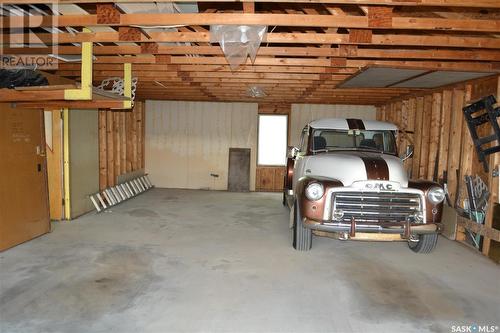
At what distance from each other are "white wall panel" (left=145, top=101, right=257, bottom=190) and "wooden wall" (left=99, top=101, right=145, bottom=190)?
1.29ft

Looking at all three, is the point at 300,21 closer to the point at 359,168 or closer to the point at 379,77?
the point at 359,168

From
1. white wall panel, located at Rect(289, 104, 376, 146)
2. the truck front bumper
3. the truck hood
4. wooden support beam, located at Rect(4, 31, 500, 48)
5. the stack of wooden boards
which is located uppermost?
wooden support beam, located at Rect(4, 31, 500, 48)

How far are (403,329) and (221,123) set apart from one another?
26.6ft

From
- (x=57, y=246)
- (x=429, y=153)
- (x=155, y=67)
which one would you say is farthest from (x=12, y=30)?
(x=429, y=153)

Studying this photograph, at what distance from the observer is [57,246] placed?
476cm

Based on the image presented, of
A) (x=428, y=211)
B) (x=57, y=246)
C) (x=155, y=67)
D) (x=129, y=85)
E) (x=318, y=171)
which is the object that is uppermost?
(x=155, y=67)

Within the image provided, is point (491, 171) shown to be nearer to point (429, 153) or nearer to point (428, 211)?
point (428, 211)

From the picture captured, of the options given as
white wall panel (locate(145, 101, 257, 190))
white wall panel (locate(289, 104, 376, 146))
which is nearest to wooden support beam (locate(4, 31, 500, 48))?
white wall panel (locate(289, 104, 376, 146))

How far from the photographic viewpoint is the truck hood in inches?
166

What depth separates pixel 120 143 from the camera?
28.4 feet

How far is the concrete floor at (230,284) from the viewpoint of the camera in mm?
2916

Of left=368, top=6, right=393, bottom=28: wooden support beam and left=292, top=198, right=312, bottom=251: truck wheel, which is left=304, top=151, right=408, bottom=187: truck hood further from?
left=368, top=6, right=393, bottom=28: wooden support beam

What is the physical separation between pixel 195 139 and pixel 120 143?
229cm

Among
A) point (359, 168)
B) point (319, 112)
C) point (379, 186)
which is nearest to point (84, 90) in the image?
point (359, 168)
